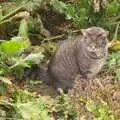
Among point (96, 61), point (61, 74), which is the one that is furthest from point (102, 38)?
point (61, 74)

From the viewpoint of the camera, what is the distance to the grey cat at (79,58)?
6176mm

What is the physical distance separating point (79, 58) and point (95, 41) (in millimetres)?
354

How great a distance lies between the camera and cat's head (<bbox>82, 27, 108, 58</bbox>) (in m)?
6.11

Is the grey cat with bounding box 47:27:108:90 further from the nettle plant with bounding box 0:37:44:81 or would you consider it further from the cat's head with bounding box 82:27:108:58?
the nettle plant with bounding box 0:37:44:81

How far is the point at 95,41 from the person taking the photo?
6.14 m

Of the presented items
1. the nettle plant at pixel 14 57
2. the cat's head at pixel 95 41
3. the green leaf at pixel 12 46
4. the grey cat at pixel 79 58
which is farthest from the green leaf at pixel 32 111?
the cat's head at pixel 95 41

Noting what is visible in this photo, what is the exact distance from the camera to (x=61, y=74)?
6598 millimetres

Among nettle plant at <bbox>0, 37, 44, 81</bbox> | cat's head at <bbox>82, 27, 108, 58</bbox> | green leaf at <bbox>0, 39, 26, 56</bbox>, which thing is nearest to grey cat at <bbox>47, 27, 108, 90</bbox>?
cat's head at <bbox>82, 27, 108, 58</bbox>

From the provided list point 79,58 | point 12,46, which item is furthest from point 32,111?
point 79,58

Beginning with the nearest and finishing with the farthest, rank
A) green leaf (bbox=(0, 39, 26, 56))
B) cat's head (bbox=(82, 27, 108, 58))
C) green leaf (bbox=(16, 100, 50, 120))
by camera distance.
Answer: green leaf (bbox=(16, 100, 50, 120)) → green leaf (bbox=(0, 39, 26, 56)) → cat's head (bbox=(82, 27, 108, 58))

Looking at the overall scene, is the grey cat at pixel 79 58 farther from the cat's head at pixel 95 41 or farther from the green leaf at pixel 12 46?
the green leaf at pixel 12 46

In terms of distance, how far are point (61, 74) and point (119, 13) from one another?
1.49 m

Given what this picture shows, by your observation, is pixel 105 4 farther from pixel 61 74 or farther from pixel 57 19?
pixel 61 74

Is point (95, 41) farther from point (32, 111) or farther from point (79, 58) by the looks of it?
point (32, 111)
